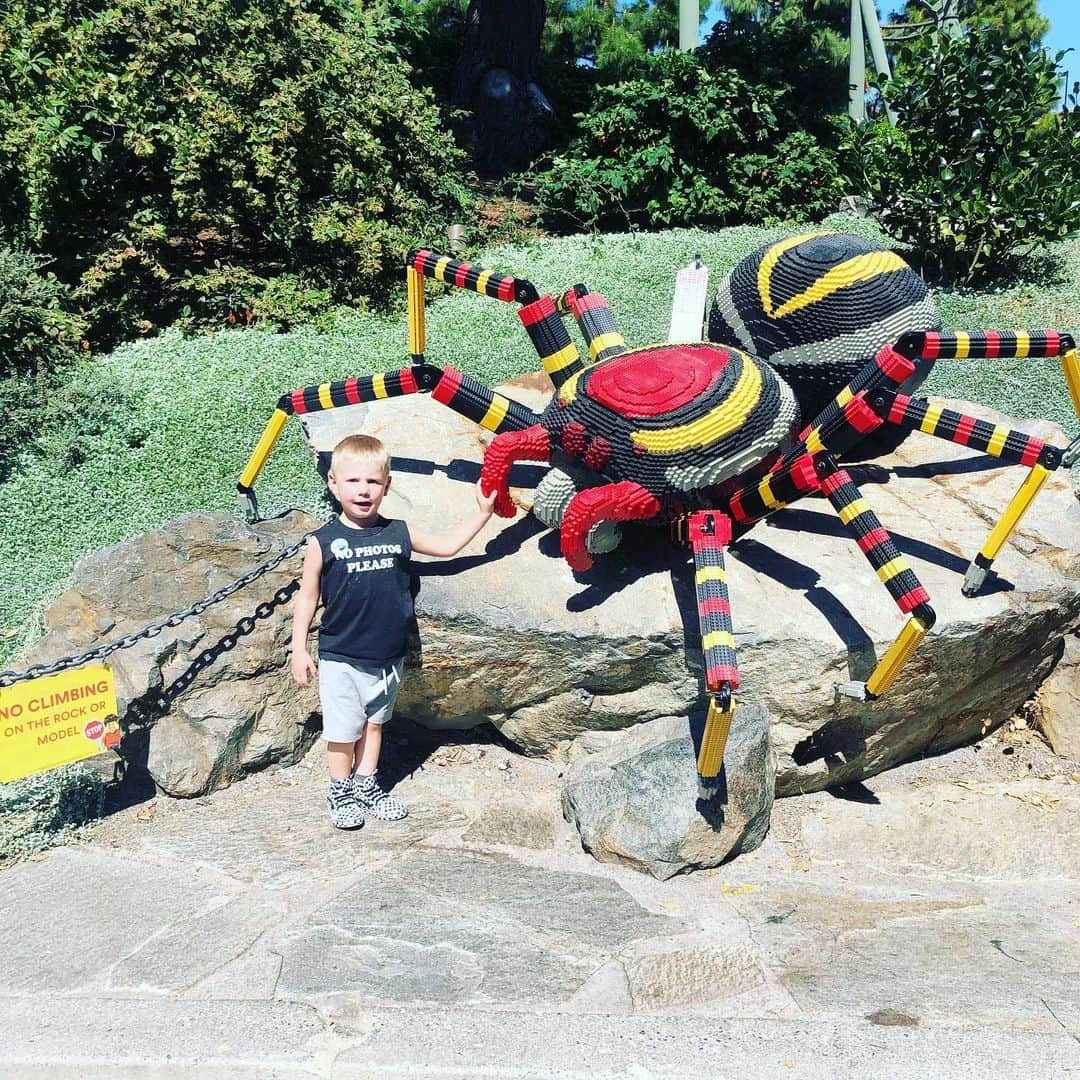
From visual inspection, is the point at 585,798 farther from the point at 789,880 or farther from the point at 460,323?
the point at 460,323

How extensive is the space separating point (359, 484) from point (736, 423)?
1.30 m

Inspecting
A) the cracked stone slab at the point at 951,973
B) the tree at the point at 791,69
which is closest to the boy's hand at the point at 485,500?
the cracked stone slab at the point at 951,973

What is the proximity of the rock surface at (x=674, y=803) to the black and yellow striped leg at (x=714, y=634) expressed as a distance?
95 millimetres

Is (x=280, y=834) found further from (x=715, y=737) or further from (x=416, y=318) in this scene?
(x=416, y=318)

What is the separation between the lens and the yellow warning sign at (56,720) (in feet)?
11.6

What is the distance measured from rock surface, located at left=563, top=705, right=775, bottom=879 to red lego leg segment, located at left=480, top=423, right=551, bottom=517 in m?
1.02

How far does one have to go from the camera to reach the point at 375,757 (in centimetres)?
395

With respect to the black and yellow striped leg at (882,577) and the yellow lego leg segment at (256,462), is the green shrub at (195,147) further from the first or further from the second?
the black and yellow striped leg at (882,577)

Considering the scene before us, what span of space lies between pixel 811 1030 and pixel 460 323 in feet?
18.3

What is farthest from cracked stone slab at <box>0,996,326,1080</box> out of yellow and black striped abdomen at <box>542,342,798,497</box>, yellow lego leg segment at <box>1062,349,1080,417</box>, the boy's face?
yellow lego leg segment at <box>1062,349,1080,417</box>

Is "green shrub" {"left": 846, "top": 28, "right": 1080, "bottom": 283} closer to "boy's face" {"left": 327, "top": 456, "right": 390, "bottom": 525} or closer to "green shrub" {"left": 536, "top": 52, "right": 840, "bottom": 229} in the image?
"green shrub" {"left": 536, "top": 52, "right": 840, "bottom": 229}

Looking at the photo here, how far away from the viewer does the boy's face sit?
146 inches

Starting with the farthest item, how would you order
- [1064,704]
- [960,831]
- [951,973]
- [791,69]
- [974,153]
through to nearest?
1. [791,69]
2. [974,153]
3. [1064,704]
4. [960,831]
5. [951,973]

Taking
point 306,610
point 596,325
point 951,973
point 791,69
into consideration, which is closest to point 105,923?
point 306,610
